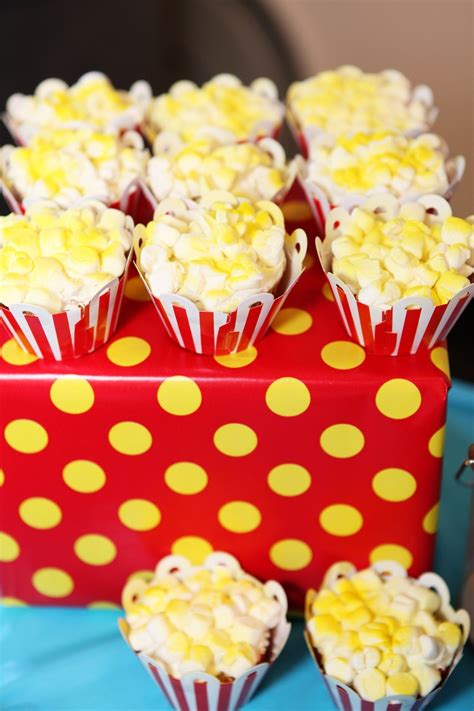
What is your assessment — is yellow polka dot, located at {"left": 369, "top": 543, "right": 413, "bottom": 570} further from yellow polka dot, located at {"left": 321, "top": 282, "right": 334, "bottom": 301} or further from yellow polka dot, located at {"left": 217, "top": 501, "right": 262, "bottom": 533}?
yellow polka dot, located at {"left": 321, "top": 282, "right": 334, "bottom": 301}

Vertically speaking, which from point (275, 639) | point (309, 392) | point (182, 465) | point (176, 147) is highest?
point (176, 147)

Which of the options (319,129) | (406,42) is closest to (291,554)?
(319,129)

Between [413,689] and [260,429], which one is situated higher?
[260,429]

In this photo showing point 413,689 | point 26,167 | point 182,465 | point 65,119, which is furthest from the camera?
point 65,119

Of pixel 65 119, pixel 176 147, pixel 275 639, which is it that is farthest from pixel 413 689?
pixel 65 119

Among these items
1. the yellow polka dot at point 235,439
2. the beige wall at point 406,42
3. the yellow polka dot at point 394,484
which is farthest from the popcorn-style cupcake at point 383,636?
the beige wall at point 406,42

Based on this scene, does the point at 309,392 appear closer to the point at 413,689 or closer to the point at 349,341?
the point at 349,341

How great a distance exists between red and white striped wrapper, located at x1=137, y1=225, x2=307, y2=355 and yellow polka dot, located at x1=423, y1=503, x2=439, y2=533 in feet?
1.02

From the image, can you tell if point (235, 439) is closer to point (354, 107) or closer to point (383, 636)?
point (383, 636)

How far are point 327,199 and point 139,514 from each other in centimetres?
48

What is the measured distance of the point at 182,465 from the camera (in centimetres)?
114

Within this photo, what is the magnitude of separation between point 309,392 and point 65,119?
0.68 m

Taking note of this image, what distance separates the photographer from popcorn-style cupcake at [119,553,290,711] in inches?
41.8

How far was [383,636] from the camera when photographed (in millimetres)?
1063
